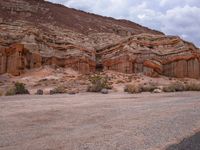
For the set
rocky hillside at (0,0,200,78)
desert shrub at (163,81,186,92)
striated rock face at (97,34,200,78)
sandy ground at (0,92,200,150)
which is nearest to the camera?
sandy ground at (0,92,200,150)

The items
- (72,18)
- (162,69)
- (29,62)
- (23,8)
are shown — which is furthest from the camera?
(72,18)

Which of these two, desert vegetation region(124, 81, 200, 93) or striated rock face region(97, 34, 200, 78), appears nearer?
desert vegetation region(124, 81, 200, 93)

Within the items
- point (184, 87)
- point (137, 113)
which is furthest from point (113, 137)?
point (184, 87)

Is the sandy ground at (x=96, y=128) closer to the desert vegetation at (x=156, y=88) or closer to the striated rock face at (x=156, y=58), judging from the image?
the desert vegetation at (x=156, y=88)

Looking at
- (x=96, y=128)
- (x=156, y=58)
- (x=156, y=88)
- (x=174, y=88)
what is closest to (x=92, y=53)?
(x=156, y=58)

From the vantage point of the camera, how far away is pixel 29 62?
118 feet

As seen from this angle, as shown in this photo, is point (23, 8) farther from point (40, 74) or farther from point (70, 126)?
point (70, 126)

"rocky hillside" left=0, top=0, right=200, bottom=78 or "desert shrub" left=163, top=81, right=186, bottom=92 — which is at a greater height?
"rocky hillside" left=0, top=0, right=200, bottom=78

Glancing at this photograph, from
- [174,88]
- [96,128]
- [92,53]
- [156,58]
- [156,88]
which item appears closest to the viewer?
[96,128]

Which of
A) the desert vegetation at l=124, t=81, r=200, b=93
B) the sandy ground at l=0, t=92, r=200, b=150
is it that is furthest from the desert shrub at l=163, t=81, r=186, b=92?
the sandy ground at l=0, t=92, r=200, b=150

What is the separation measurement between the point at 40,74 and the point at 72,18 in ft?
101

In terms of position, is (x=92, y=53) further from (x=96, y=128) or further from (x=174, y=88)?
(x=96, y=128)

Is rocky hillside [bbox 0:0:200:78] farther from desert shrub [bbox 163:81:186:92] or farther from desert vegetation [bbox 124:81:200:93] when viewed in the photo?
desert shrub [bbox 163:81:186:92]

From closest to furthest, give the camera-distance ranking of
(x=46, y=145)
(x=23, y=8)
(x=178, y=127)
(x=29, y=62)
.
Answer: (x=46, y=145), (x=178, y=127), (x=29, y=62), (x=23, y=8)
